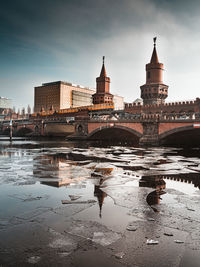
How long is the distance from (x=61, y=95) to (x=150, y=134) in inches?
4684

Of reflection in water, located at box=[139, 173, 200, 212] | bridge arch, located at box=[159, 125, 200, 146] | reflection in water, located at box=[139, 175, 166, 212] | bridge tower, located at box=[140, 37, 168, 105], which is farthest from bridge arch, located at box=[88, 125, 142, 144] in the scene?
reflection in water, located at box=[139, 175, 166, 212]

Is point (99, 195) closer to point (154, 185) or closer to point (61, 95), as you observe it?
point (154, 185)

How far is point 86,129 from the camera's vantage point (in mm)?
51719

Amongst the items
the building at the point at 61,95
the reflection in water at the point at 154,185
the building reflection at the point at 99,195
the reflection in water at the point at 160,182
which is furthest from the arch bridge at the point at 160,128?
the building at the point at 61,95

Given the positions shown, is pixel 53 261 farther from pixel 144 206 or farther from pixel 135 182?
pixel 135 182

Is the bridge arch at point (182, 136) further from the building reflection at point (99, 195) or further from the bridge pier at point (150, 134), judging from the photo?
the building reflection at point (99, 195)

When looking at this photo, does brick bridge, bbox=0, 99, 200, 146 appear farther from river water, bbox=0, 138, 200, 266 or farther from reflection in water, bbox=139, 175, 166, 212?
river water, bbox=0, 138, 200, 266

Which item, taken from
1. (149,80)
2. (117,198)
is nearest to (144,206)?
(117,198)

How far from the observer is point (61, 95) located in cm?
14550

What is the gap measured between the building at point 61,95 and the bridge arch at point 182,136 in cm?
11494

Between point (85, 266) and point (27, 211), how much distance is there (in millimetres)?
2842

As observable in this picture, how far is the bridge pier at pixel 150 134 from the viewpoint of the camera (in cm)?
3409

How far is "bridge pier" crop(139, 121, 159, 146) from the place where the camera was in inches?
1342

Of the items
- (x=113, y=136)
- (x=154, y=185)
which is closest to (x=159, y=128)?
(x=113, y=136)
